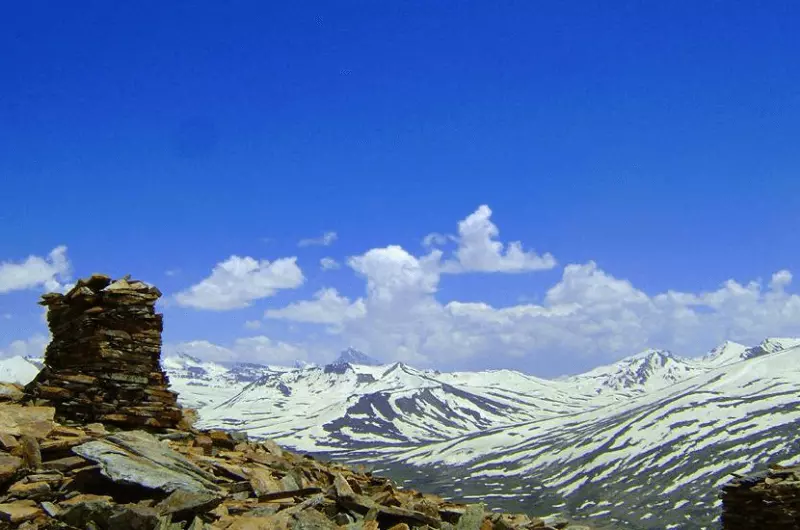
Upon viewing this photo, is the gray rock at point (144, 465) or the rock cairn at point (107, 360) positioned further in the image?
the rock cairn at point (107, 360)

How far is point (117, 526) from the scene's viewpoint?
51.1 feet

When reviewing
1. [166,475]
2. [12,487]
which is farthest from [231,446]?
[12,487]

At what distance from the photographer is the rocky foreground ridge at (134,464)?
17.0 meters

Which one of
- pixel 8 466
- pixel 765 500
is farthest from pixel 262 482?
pixel 765 500

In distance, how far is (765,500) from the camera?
30250 mm

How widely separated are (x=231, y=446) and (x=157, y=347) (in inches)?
204

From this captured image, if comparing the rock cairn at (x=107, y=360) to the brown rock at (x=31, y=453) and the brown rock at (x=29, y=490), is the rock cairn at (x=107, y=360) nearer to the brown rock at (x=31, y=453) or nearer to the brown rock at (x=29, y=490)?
the brown rock at (x=31, y=453)

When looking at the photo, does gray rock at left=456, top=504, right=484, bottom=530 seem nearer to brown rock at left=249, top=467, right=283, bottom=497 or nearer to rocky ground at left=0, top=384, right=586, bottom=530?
rocky ground at left=0, top=384, right=586, bottom=530

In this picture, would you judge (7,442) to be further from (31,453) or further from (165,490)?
(165,490)

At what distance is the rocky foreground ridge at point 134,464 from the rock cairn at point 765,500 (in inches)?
376

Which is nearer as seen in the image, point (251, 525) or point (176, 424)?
point (251, 525)

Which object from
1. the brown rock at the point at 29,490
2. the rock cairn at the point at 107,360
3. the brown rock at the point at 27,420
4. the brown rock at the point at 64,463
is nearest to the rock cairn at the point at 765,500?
the rock cairn at the point at 107,360

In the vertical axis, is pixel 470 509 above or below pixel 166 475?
below

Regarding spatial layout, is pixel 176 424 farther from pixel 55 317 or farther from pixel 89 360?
pixel 55 317
